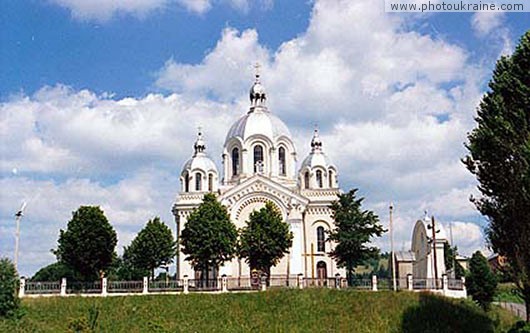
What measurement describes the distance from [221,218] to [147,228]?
8.29m

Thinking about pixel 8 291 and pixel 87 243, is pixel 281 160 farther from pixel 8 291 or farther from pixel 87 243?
pixel 8 291

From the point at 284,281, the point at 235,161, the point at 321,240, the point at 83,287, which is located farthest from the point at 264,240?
the point at 235,161

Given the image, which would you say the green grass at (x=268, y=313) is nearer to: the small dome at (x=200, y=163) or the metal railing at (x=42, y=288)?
the metal railing at (x=42, y=288)

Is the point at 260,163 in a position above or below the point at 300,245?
above

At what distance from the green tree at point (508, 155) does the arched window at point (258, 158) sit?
100ft

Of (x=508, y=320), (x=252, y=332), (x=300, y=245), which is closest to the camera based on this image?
(x=252, y=332)

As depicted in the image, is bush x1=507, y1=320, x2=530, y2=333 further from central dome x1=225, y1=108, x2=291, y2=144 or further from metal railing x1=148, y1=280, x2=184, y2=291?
central dome x1=225, y1=108, x2=291, y2=144

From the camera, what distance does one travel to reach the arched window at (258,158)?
5438cm

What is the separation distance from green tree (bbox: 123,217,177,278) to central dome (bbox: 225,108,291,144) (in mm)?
11534

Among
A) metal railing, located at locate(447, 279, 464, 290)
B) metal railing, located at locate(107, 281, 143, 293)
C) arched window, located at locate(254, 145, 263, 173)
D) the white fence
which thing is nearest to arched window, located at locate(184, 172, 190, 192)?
arched window, located at locate(254, 145, 263, 173)

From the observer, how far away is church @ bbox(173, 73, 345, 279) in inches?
1987

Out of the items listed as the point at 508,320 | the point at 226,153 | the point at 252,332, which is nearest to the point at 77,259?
the point at 252,332

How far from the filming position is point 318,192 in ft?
177

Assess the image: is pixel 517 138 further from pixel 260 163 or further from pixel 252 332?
pixel 260 163
